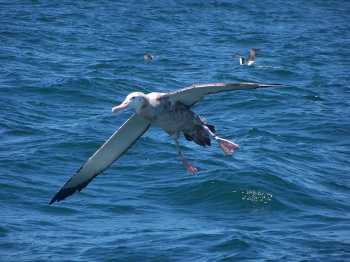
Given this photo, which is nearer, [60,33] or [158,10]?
[60,33]

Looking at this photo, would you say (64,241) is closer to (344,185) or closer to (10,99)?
(344,185)

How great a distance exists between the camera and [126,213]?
52.2 ft

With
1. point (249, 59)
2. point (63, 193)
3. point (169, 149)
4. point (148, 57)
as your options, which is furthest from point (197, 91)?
point (249, 59)

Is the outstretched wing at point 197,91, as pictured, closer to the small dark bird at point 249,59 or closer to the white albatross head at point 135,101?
the white albatross head at point 135,101

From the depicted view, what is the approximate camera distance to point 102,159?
13.6 m

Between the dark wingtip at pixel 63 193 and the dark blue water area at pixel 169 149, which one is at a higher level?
the dark wingtip at pixel 63 193

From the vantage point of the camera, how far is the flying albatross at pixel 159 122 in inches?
482

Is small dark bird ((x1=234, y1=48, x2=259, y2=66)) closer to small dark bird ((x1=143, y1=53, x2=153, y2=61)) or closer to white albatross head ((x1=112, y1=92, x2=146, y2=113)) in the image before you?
small dark bird ((x1=143, y1=53, x2=153, y2=61))

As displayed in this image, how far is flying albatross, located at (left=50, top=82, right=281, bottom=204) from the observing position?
12242 millimetres

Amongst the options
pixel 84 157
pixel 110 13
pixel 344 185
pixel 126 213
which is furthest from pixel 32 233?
pixel 110 13

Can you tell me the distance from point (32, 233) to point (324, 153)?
8073 millimetres

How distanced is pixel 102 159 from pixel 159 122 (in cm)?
137

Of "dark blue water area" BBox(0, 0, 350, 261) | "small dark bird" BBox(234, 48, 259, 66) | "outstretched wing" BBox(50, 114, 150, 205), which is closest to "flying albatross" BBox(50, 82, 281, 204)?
"outstretched wing" BBox(50, 114, 150, 205)

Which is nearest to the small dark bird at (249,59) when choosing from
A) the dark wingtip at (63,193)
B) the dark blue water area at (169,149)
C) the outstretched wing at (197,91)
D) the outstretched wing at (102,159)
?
the dark blue water area at (169,149)
